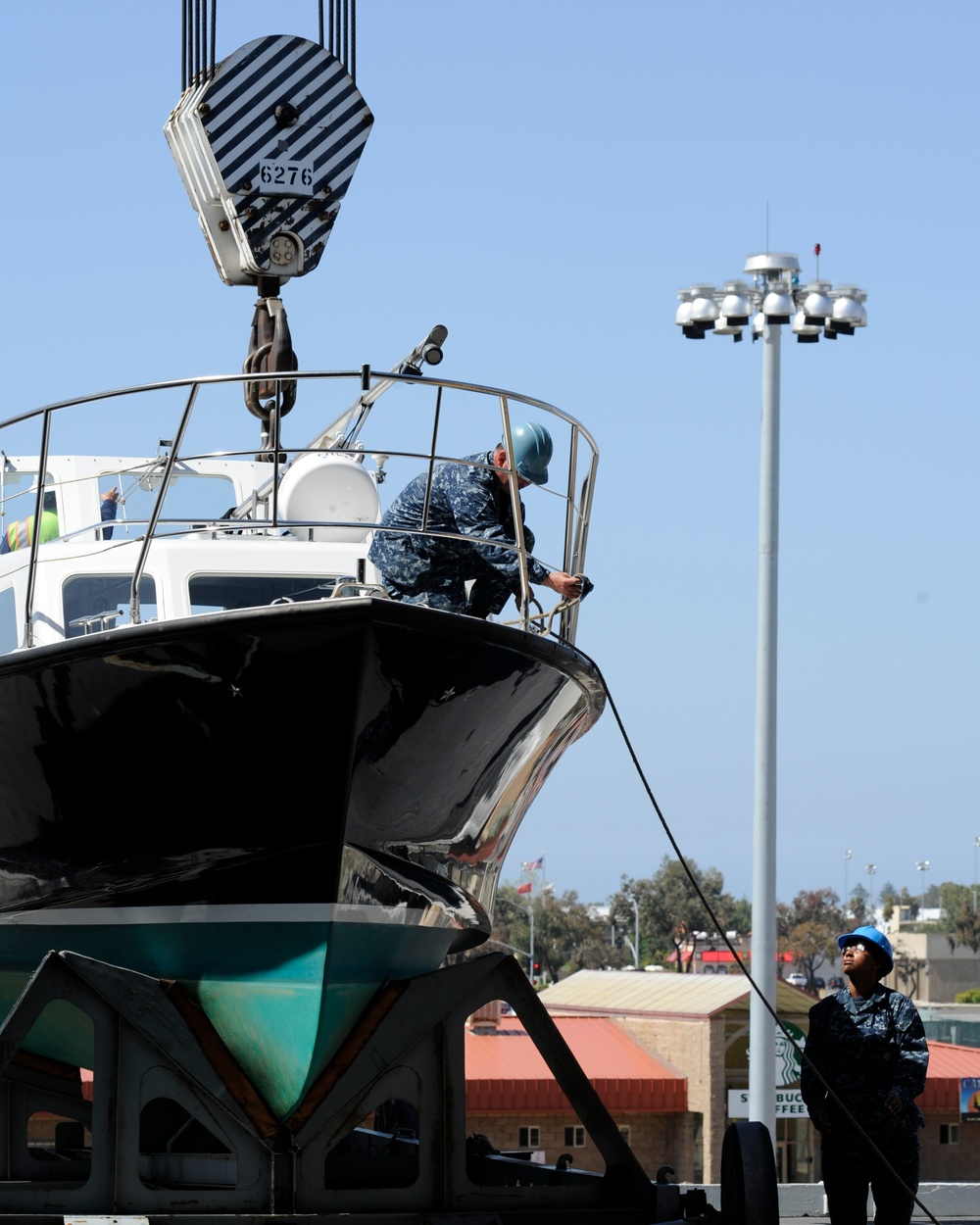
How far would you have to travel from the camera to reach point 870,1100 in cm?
690

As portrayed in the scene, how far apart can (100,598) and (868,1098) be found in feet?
12.2

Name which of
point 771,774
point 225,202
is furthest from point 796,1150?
point 225,202

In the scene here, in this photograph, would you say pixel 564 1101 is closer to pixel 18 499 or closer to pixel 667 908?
pixel 18 499

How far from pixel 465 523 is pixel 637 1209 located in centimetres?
260

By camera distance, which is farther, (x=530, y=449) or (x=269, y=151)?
(x=269, y=151)

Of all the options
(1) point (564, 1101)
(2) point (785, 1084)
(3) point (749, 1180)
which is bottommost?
(1) point (564, 1101)

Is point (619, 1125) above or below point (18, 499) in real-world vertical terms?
below

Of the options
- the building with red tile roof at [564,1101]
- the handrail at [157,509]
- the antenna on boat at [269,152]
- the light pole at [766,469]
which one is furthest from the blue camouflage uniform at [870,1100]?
the building with red tile roof at [564,1101]

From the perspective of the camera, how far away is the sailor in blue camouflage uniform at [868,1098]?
687 centimetres

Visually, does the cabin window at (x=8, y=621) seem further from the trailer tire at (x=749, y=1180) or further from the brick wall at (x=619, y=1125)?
the brick wall at (x=619, y=1125)

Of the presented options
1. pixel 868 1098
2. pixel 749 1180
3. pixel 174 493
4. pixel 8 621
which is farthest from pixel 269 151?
pixel 749 1180

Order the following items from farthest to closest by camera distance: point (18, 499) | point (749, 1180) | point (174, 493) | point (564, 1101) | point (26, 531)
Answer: point (564, 1101)
point (174, 493)
point (18, 499)
point (26, 531)
point (749, 1180)

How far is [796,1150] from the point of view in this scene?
30.4 meters

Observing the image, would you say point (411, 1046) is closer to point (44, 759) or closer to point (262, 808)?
point (262, 808)
